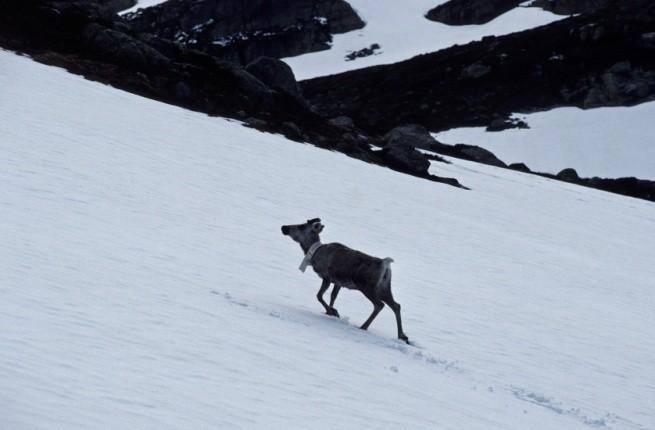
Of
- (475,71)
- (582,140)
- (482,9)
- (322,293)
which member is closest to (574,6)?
(482,9)

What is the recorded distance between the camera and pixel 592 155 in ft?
250

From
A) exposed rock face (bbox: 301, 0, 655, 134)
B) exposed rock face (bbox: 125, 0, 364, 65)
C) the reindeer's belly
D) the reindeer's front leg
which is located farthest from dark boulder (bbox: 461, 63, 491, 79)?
the reindeer's belly

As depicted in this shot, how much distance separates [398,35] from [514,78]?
1573 inches

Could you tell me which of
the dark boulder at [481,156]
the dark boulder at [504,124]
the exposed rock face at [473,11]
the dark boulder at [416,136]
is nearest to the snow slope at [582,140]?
the dark boulder at [504,124]

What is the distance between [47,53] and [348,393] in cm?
3501

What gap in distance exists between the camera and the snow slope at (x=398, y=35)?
123 meters

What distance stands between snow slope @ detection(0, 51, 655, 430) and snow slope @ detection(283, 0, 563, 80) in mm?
93288

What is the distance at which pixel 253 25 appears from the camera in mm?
139500

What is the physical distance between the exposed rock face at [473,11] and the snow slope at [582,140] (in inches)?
1973

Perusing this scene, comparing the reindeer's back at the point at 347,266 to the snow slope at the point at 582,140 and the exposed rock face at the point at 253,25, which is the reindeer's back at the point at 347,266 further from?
the exposed rock face at the point at 253,25

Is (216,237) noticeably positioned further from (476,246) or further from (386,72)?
(386,72)

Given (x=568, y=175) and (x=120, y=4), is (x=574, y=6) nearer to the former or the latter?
(x=568, y=175)

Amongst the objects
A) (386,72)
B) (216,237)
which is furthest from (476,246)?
(386,72)

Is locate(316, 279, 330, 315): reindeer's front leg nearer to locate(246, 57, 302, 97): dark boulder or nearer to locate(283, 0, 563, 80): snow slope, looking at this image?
locate(246, 57, 302, 97): dark boulder
